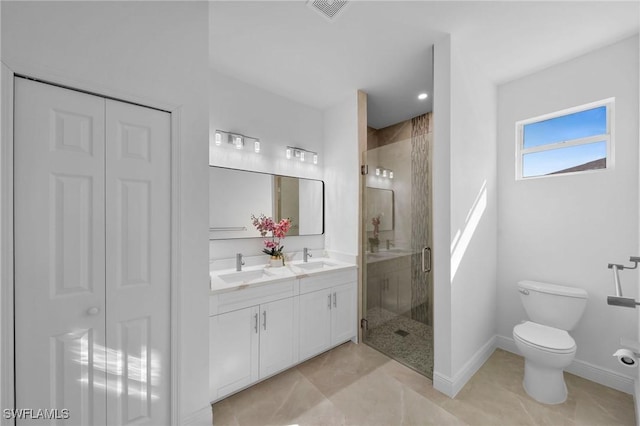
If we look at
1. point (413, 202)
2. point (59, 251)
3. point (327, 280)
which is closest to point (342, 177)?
point (413, 202)

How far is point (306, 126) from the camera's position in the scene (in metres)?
2.99

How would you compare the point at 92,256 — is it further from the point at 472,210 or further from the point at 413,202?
the point at 472,210

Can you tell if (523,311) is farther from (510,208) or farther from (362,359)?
(362,359)

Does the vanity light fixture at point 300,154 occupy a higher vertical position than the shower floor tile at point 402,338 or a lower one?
higher

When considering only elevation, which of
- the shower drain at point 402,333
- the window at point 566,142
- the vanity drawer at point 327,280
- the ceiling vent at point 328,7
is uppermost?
the ceiling vent at point 328,7

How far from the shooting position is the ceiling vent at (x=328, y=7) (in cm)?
157

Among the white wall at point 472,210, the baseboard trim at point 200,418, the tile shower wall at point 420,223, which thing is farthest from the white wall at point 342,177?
the baseboard trim at point 200,418

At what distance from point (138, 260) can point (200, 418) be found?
1.03 meters

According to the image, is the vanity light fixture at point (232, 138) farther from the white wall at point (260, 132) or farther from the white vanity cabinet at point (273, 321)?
the white vanity cabinet at point (273, 321)

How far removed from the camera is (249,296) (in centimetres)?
190

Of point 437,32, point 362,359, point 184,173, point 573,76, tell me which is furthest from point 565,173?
point 184,173

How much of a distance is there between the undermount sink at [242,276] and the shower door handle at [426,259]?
4.45 feet

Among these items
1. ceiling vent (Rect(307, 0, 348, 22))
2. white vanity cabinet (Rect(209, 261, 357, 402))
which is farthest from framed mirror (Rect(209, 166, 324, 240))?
ceiling vent (Rect(307, 0, 348, 22))

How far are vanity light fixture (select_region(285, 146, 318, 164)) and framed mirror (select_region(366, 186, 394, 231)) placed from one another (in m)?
0.79
